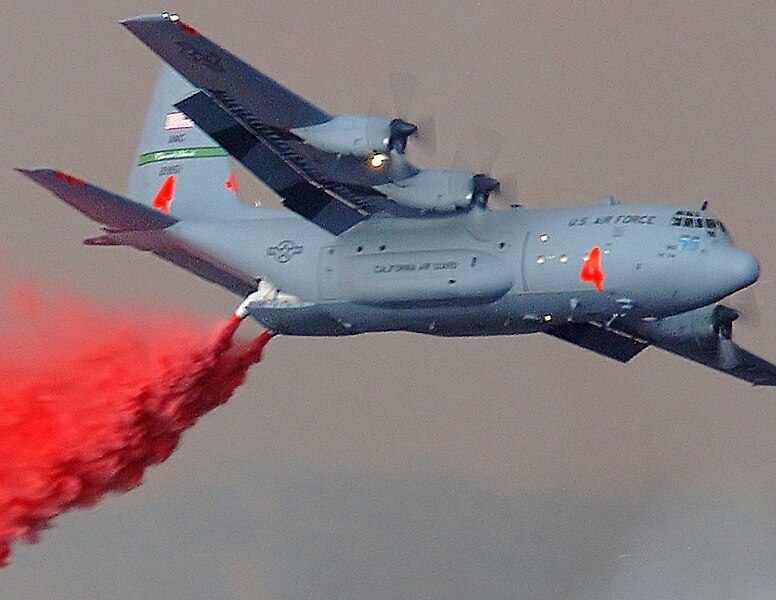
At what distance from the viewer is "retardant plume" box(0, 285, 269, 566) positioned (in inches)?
834

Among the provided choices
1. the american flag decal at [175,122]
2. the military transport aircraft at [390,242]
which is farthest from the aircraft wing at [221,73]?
the american flag decal at [175,122]

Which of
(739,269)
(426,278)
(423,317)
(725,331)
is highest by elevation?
(739,269)

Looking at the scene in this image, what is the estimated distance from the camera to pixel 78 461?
21.4 metres

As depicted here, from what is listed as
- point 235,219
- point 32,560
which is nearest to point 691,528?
point 235,219

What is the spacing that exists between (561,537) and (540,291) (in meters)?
6.74

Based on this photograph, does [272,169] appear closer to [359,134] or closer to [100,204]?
[100,204]

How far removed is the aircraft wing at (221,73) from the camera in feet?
61.3

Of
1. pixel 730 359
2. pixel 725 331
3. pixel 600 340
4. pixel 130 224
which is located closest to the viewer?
pixel 130 224

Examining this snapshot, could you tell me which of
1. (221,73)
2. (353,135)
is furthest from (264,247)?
(221,73)

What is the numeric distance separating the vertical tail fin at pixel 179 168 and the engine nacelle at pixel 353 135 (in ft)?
13.0

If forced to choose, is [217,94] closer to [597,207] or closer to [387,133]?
[387,133]

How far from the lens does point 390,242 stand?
2133 cm

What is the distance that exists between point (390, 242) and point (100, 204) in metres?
3.70

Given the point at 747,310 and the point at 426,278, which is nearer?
the point at 426,278
